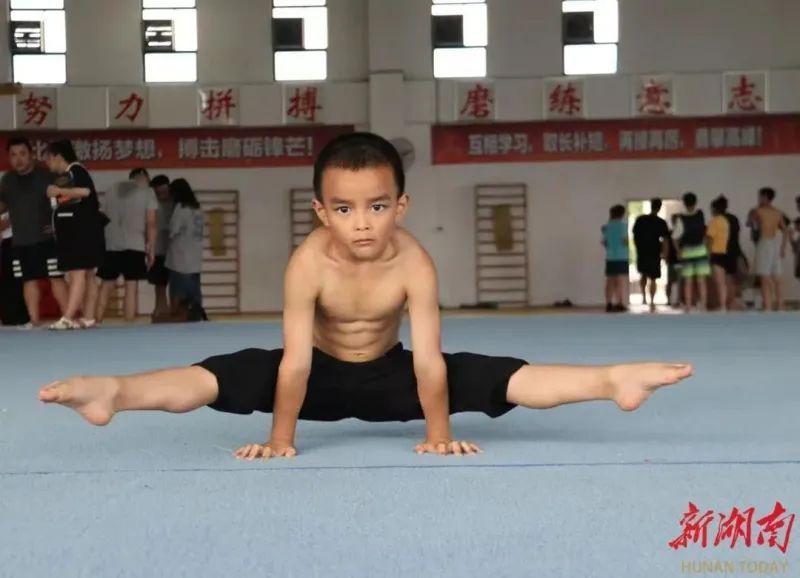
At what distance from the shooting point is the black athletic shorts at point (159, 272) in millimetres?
11117

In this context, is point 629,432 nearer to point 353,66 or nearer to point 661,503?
point 661,503

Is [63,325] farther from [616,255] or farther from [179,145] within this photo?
[179,145]

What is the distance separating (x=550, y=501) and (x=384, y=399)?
85 centimetres

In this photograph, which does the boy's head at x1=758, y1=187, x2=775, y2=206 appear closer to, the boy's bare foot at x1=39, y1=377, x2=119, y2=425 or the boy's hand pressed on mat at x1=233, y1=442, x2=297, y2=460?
the boy's hand pressed on mat at x1=233, y1=442, x2=297, y2=460

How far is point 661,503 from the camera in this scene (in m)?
2.00

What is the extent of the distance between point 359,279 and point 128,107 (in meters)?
13.6

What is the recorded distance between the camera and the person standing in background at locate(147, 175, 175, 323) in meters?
10.8

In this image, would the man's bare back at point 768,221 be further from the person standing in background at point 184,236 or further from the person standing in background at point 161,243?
the person standing in background at point 161,243

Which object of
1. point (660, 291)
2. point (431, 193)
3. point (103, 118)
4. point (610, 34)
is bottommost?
point (660, 291)

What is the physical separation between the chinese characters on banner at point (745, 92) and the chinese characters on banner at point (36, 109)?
8.67 metres

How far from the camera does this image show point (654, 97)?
51.4 feet

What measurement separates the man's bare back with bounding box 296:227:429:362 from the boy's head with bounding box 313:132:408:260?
3.4 inches

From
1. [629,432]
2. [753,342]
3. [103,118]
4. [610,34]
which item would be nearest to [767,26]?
[610,34]

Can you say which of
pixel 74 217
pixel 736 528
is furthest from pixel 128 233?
pixel 736 528
